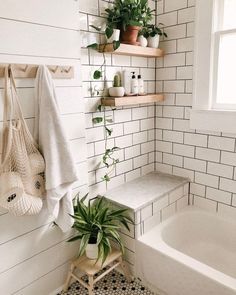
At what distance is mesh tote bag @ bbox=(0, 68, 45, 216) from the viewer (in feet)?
4.16

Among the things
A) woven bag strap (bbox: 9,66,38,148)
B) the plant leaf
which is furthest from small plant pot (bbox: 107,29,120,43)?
woven bag strap (bbox: 9,66,38,148)

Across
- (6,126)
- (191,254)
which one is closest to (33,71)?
(6,126)

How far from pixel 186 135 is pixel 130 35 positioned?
2.98 feet

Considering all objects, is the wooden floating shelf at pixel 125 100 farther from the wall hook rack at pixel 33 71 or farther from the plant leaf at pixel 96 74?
the wall hook rack at pixel 33 71

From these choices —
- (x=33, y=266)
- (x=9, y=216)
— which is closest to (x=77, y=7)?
(x=9, y=216)

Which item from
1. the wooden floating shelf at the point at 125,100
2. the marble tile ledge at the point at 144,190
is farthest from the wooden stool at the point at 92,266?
→ the wooden floating shelf at the point at 125,100

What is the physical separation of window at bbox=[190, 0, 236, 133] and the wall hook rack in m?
0.99

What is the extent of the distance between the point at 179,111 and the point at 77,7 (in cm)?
110

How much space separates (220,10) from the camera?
6.09ft

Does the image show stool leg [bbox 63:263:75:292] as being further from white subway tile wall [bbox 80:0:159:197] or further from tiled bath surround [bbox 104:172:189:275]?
white subway tile wall [bbox 80:0:159:197]

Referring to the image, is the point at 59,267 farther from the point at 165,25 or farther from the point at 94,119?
the point at 165,25

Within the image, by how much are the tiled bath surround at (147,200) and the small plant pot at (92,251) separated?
261 mm

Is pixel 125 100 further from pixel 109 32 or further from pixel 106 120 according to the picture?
pixel 109 32

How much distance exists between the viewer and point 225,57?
1.91m
